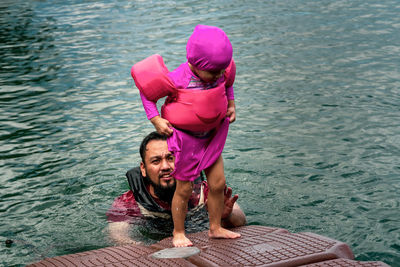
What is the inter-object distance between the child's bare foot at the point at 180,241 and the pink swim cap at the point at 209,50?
130 centimetres

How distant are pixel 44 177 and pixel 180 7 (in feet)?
47.2

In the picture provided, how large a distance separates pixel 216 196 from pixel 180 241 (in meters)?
0.43

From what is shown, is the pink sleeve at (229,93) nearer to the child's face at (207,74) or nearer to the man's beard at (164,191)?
the child's face at (207,74)

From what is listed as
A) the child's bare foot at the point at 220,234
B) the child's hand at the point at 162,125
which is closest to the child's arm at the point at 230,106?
the child's hand at the point at 162,125

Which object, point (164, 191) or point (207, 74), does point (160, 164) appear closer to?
point (164, 191)

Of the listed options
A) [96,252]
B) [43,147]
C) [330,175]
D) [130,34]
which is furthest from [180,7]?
[96,252]

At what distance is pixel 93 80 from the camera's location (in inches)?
481

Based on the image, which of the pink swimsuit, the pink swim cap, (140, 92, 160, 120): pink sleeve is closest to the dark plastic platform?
the pink swimsuit

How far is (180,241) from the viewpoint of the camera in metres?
4.32

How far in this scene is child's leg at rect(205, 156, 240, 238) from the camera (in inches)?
166

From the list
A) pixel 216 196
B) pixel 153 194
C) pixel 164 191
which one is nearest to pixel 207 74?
pixel 216 196

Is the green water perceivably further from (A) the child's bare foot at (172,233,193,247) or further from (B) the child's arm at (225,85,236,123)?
(B) the child's arm at (225,85,236,123)

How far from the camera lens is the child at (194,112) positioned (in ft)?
12.8

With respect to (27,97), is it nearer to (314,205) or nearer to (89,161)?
(89,161)
